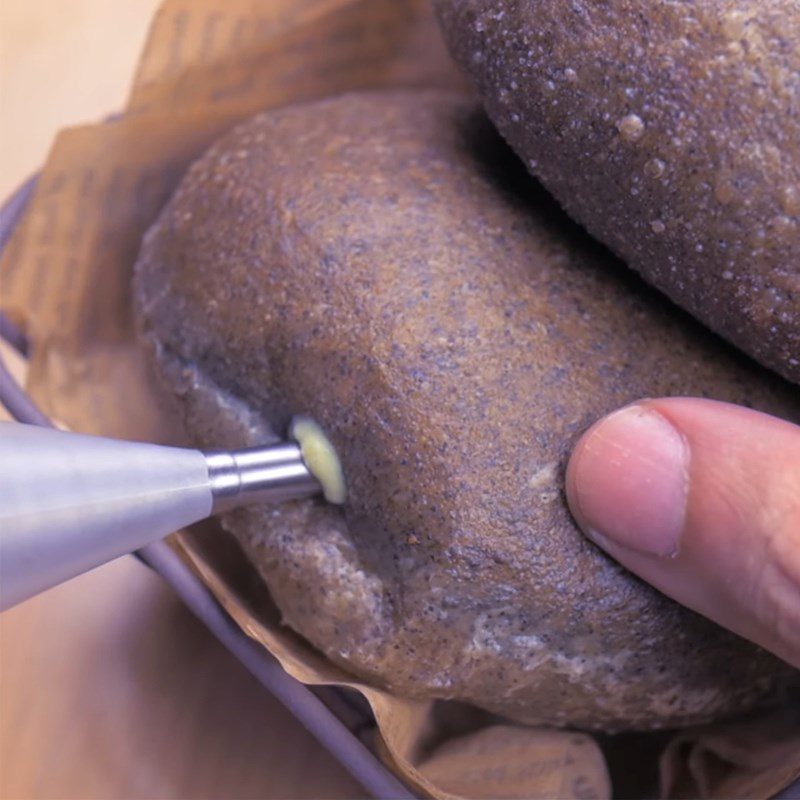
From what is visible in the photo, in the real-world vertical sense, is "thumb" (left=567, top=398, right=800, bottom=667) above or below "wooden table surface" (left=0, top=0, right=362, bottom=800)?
above

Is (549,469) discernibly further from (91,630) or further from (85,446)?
(91,630)

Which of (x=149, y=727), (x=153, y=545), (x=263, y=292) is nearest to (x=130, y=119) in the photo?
(x=263, y=292)

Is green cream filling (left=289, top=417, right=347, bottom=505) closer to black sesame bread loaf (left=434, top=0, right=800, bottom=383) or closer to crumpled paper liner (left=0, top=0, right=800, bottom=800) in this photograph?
crumpled paper liner (left=0, top=0, right=800, bottom=800)

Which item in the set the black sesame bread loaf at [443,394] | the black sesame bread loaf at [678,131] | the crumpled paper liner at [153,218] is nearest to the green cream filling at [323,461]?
the black sesame bread loaf at [443,394]

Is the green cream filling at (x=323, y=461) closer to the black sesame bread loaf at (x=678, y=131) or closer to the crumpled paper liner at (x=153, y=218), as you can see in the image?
the crumpled paper liner at (x=153, y=218)

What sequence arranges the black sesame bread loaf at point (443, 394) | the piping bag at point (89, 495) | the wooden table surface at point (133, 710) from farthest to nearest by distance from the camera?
the wooden table surface at point (133, 710)
the black sesame bread loaf at point (443, 394)
the piping bag at point (89, 495)

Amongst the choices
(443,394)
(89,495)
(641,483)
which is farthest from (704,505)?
(89,495)

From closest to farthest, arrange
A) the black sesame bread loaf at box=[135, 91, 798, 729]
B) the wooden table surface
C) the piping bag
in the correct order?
the piping bag → the black sesame bread loaf at box=[135, 91, 798, 729] → the wooden table surface

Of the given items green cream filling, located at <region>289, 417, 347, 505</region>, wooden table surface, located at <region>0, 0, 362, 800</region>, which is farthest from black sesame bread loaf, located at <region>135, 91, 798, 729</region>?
wooden table surface, located at <region>0, 0, 362, 800</region>
